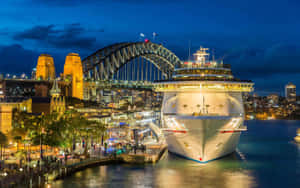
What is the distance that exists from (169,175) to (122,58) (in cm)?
7124

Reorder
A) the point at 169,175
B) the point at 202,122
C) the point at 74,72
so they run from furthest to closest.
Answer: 1. the point at 74,72
2. the point at 202,122
3. the point at 169,175

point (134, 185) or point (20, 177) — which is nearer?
point (20, 177)

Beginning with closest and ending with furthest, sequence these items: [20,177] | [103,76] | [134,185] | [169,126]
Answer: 1. [20,177]
2. [134,185]
3. [169,126]
4. [103,76]

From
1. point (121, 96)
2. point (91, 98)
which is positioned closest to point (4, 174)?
point (91, 98)

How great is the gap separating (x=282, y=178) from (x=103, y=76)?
239 ft

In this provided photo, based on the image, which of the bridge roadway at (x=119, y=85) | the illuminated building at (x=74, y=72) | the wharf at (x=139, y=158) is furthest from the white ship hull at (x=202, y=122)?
the bridge roadway at (x=119, y=85)

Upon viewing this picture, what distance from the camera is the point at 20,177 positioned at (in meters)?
26.1

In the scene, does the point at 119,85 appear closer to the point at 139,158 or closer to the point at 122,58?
the point at 122,58

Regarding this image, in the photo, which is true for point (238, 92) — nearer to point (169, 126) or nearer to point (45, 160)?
point (169, 126)

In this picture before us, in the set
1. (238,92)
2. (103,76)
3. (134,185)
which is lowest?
(134,185)

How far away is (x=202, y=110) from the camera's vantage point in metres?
36.3

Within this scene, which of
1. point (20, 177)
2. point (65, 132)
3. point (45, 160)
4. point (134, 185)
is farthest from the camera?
point (65, 132)

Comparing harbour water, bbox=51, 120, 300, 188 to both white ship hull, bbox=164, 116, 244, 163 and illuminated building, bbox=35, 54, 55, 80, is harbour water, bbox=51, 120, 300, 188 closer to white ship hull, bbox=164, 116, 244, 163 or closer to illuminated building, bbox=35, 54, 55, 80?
white ship hull, bbox=164, 116, 244, 163

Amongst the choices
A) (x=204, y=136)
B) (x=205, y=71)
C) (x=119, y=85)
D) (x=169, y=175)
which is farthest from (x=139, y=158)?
(x=119, y=85)
